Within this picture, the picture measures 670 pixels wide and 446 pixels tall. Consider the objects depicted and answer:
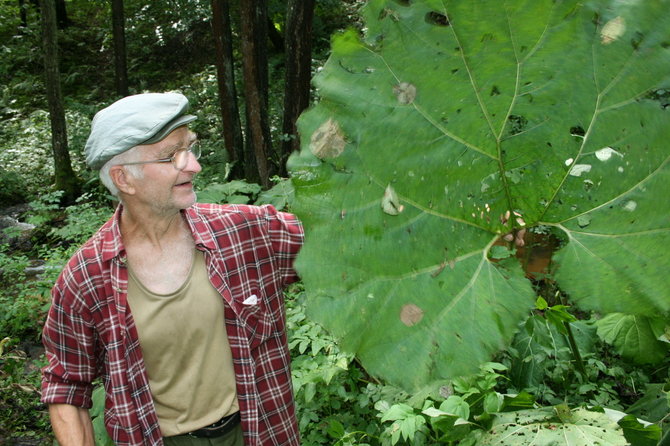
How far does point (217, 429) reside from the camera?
2.38 meters

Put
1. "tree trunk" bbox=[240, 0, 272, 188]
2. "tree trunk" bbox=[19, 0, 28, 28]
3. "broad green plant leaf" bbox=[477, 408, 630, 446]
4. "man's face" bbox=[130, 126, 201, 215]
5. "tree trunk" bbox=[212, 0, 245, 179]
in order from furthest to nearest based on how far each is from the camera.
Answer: "tree trunk" bbox=[19, 0, 28, 28], "tree trunk" bbox=[212, 0, 245, 179], "tree trunk" bbox=[240, 0, 272, 188], "man's face" bbox=[130, 126, 201, 215], "broad green plant leaf" bbox=[477, 408, 630, 446]

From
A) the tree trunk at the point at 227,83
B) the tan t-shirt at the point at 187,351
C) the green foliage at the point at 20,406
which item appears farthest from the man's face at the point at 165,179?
the tree trunk at the point at 227,83

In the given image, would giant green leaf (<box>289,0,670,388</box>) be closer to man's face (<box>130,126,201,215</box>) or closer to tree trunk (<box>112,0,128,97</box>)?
man's face (<box>130,126,201,215</box>)

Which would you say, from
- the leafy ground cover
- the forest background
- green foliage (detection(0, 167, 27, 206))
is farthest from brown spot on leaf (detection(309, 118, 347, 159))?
green foliage (detection(0, 167, 27, 206))

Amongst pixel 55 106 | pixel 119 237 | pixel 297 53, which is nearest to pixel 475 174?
pixel 119 237

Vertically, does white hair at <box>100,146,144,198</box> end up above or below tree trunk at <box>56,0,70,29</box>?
above

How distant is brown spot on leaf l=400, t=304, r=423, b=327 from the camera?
942mm

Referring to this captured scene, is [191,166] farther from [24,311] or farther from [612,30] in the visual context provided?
[24,311]

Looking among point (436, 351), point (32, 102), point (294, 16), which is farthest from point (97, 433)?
point (32, 102)

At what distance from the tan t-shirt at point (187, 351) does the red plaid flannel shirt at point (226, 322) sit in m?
0.05

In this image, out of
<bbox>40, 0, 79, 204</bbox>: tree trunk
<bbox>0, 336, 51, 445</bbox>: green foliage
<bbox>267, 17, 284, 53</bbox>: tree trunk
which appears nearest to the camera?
<bbox>0, 336, 51, 445</bbox>: green foliage

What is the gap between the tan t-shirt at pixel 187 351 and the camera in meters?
2.24

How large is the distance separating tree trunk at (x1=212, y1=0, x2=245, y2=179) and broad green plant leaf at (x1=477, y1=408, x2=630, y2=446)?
306 inches

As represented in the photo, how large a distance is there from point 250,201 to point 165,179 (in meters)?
4.85
